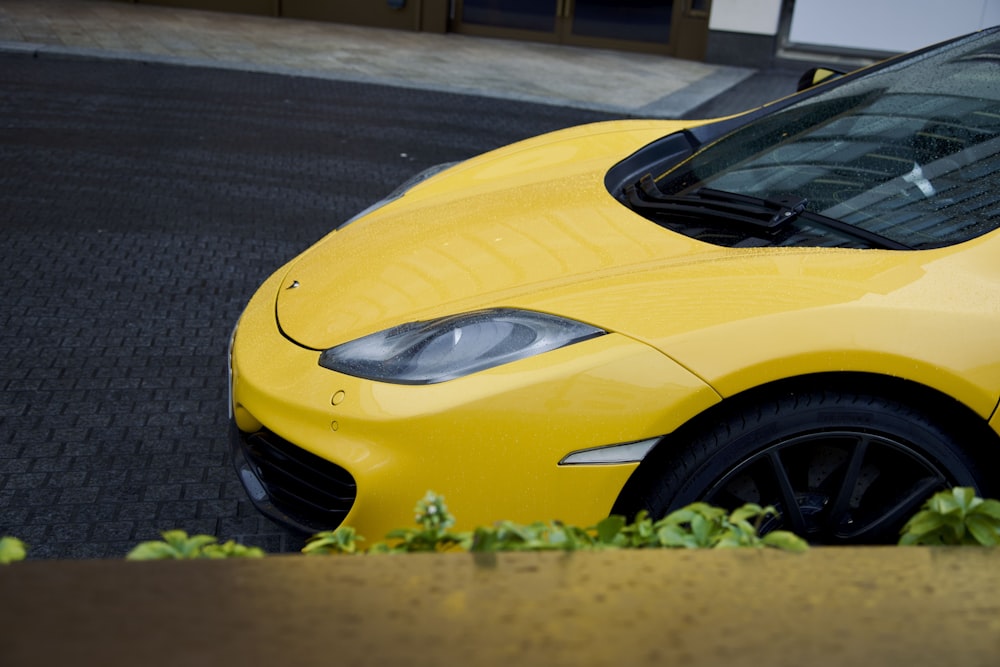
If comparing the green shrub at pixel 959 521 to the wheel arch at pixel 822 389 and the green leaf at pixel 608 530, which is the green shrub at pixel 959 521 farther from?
the wheel arch at pixel 822 389

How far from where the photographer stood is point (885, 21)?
1455 cm

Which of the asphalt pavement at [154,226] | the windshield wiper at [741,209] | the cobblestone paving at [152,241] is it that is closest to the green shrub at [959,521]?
the windshield wiper at [741,209]

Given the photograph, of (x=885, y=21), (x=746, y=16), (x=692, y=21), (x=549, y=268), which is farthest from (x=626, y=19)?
(x=549, y=268)

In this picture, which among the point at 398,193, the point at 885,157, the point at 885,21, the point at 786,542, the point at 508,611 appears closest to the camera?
the point at 508,611

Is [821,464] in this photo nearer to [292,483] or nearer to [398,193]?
[292,483]

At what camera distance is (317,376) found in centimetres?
289

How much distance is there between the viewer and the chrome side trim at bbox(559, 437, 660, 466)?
2.58m

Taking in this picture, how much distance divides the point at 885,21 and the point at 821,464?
13.3 meters

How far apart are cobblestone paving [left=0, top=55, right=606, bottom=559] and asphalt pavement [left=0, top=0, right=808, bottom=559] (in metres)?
0.01

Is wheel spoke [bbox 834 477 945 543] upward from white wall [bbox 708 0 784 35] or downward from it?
downward

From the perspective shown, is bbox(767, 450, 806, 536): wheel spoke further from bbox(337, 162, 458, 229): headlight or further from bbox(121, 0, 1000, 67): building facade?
bbox(121, 0, 1000, 67): building facade

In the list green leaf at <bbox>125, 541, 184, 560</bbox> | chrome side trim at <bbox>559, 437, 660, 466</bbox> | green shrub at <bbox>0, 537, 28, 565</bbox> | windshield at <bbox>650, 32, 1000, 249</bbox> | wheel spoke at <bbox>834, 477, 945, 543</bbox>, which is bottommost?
wheel spoke at <bbox>834, 477, 945, 543</bbox>

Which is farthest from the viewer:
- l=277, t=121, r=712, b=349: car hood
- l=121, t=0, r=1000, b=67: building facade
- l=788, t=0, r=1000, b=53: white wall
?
l=121, t=0, r=1000, b=67: building facade

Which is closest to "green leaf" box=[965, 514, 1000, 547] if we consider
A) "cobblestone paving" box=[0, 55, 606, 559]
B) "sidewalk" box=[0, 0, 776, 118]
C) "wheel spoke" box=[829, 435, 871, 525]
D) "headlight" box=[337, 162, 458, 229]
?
"wheel spoke" box=[829, 435, 871, 525]
